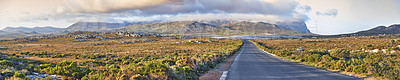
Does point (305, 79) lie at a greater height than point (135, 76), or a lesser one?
lesser

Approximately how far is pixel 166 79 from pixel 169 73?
0.55 m

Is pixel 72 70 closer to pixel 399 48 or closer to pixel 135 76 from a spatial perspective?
pixel 135 76

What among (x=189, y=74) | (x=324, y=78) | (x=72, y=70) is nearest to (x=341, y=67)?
(x=324, y=78)

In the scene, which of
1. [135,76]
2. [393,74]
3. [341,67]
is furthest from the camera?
[341,67]

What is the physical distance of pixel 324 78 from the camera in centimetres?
992

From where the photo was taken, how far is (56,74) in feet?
31.8

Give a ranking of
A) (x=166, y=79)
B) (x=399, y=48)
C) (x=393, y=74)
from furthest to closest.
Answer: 1. (x=399, y=48)
2. (x=393, y=74)
3. (x=166, y=79)

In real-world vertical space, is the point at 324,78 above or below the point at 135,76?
below

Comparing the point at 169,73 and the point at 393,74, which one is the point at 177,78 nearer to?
the point at 169,73

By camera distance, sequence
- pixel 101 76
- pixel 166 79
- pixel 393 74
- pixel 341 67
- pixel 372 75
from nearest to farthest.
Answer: pixel 101 76 → pixel 166 79 → pixel 393 74 → pixel 372 75 → pixel 341 67

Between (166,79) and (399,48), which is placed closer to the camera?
(166,79)

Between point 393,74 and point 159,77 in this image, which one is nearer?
point 159,77

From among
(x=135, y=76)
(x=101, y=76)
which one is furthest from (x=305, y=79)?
(x=101, y=76)

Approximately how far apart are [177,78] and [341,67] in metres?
9.63
